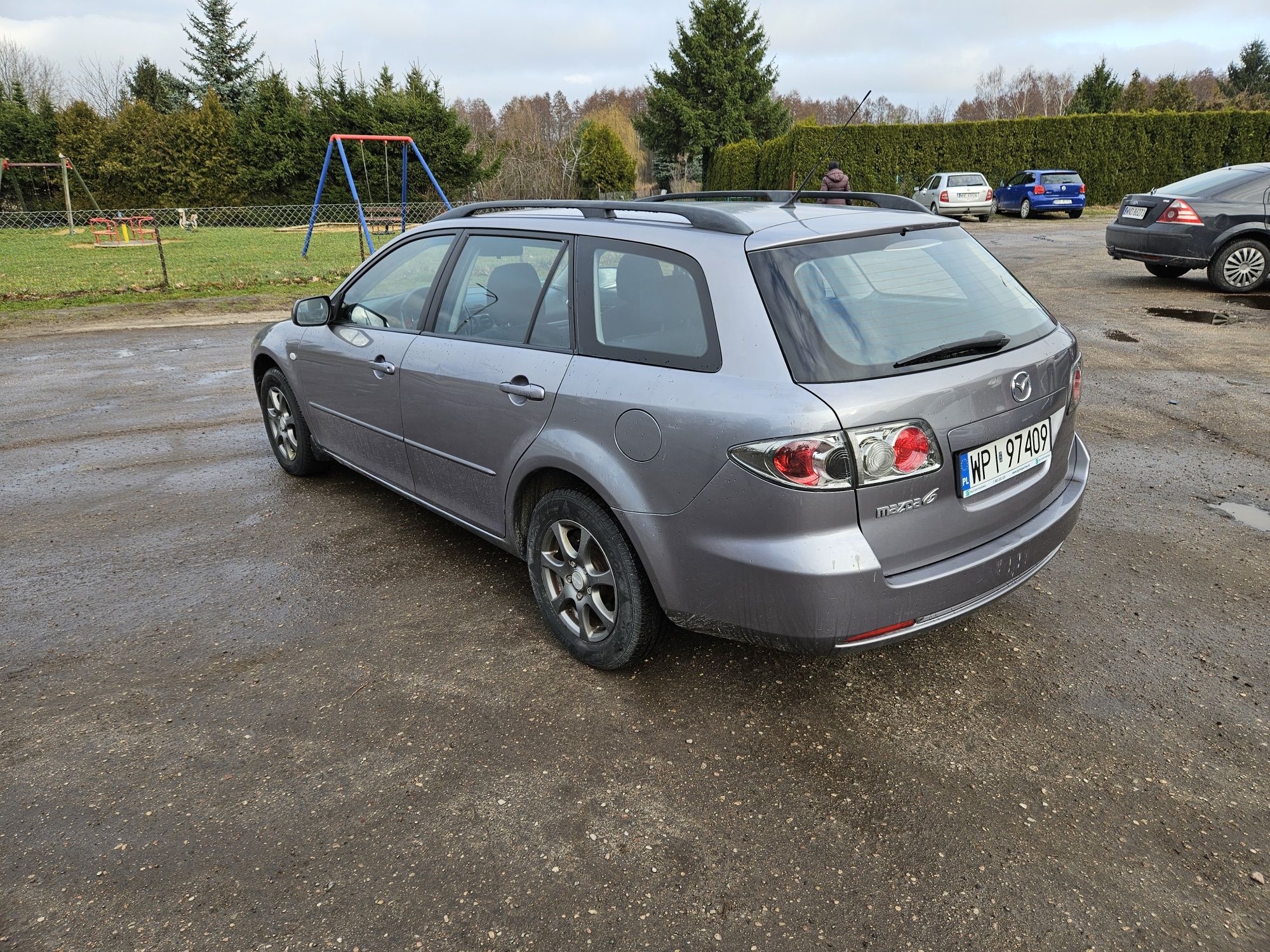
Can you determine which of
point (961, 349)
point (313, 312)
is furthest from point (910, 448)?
point (313, 312)

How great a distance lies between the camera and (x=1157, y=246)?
476 inches

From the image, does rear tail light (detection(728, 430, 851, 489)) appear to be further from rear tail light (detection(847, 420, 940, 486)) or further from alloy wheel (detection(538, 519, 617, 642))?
alloy wheel (detection(538, 519, 617, 642))

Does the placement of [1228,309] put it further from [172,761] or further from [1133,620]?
[172,761]

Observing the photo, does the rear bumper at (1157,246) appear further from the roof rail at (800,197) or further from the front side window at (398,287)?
the front side window at (398,287)

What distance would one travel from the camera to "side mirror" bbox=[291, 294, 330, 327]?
485 cm

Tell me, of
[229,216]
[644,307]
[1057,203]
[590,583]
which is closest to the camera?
[644,307]

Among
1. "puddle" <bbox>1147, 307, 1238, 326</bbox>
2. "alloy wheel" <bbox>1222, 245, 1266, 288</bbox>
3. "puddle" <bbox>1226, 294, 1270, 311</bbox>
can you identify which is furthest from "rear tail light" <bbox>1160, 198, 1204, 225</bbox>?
"puddle" <bbox>1147, 307, 1238, 326</bbox>

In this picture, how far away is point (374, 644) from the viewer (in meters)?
3.64

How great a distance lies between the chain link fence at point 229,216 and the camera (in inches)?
1257

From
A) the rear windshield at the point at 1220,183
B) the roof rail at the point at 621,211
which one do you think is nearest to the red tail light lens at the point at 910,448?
the roof rail at the point at 621,211

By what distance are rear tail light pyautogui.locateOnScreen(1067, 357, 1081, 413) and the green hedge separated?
29.1 metres

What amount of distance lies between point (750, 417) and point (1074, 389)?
4.95 ft

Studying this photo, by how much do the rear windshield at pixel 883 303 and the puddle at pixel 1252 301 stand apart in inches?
381

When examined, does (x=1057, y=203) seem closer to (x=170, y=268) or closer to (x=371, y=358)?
(x=170, y=268)
